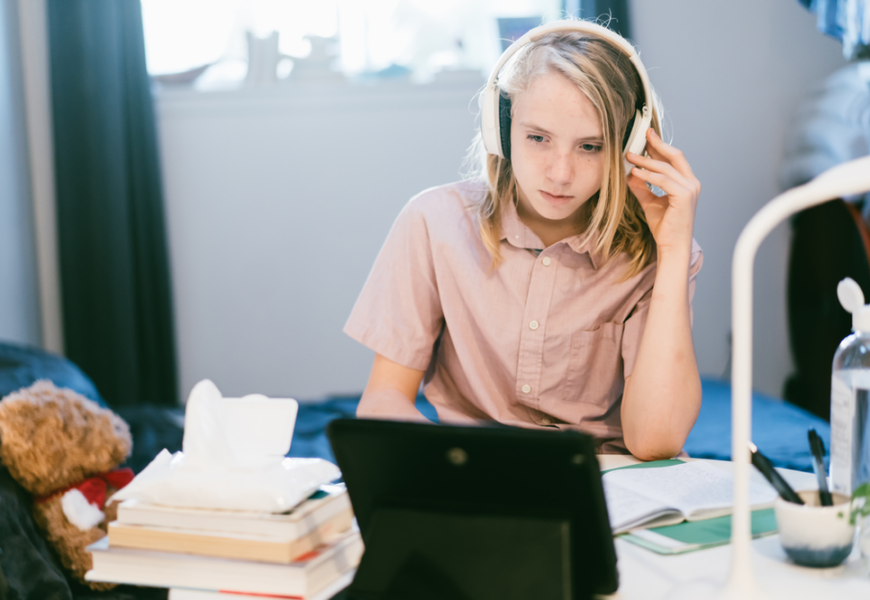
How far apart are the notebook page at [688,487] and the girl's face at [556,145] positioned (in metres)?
0.41

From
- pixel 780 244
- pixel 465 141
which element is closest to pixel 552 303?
pixel 465 141

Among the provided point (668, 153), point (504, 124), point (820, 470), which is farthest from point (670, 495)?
point (504, 124)

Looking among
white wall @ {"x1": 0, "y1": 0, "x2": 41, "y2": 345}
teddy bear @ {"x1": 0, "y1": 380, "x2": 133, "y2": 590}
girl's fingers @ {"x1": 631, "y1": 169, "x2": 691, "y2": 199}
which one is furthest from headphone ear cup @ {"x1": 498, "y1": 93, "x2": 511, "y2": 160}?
white wall @ {"x1": 0, "y1": 0, "x2": 41, "y2": 345}

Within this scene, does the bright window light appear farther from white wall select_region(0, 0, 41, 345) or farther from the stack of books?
the stack of books

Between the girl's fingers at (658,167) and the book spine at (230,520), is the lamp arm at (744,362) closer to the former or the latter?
the book spine at (230,520)

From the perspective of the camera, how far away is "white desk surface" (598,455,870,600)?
57 cm

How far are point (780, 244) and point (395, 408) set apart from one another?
2.14 m

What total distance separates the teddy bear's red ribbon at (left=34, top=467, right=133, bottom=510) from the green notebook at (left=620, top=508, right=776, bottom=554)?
33.4 inches

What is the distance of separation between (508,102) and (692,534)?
699 millimetres

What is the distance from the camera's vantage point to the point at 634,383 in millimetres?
1050

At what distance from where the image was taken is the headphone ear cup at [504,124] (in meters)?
1.13

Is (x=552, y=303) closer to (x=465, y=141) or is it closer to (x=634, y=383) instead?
(x=634, y=383)

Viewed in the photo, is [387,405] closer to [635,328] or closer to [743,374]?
[635,328]

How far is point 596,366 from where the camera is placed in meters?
1.18
